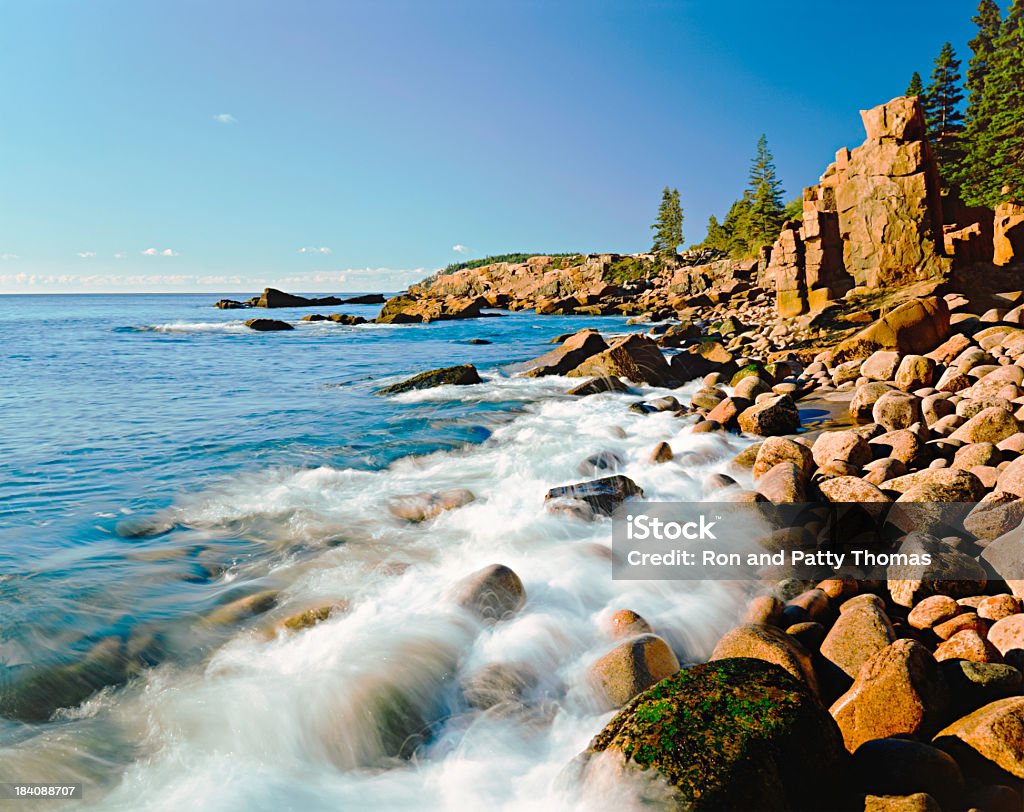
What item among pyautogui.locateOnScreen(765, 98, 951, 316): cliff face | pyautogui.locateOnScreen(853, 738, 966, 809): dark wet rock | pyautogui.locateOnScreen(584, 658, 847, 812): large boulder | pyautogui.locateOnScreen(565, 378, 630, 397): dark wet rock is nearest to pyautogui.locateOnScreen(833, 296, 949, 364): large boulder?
pyautogui.locateOnScreen(565, 378, 630, 397): dark wet rock

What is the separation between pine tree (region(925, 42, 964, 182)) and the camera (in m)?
41.9

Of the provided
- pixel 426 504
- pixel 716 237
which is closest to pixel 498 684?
pixel 426 504

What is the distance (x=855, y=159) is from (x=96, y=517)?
24.9 m

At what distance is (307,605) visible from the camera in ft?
17.8

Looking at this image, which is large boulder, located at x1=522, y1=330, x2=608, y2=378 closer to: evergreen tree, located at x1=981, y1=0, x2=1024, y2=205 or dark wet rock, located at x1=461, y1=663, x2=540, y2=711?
dark wet rock, located at x1=461, y1=663, x2=540, y2=711

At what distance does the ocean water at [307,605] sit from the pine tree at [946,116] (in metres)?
45.3

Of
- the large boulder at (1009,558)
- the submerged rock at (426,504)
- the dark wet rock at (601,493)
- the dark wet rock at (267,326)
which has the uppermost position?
the dark wet rock at (267,326)

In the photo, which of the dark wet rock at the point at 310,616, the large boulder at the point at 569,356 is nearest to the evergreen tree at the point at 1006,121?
the large boulder at the point at 569,356

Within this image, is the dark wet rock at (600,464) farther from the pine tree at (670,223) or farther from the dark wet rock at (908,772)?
the pine tree at (670,223)

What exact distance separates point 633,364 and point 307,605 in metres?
12.2

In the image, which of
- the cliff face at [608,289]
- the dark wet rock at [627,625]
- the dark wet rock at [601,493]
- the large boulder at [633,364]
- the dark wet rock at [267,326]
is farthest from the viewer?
the cliff face at [608,289]

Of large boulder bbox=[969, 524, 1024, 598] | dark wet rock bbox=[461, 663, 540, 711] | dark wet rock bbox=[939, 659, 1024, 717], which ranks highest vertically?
large boulder bbox=[969, 524, 1024, 598]
